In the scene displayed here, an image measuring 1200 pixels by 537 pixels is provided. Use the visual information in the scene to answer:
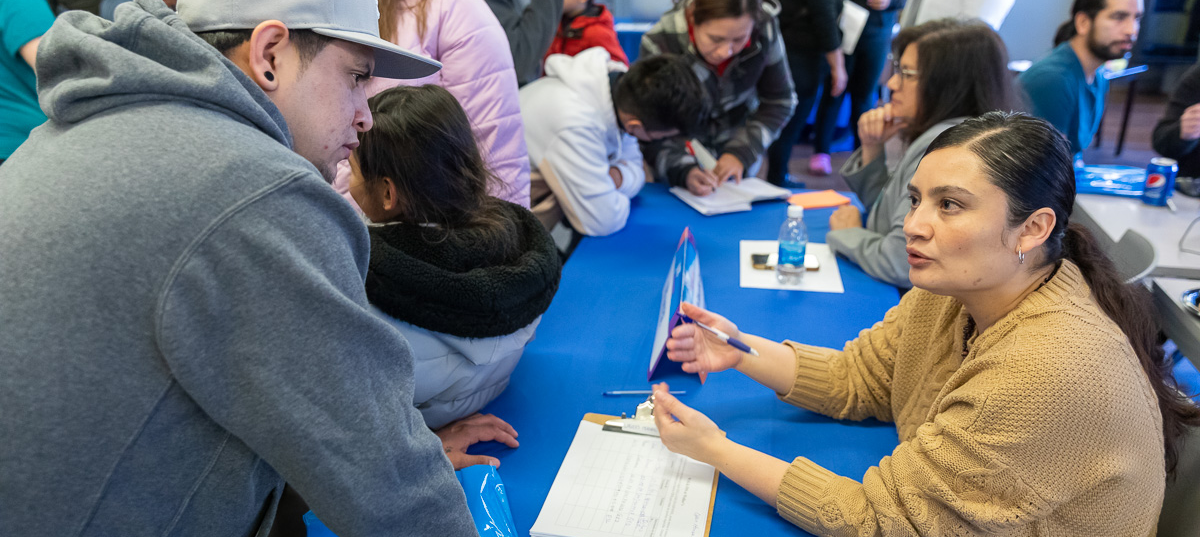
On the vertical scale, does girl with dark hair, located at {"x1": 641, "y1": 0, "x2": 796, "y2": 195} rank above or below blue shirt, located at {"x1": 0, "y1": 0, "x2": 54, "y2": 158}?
below

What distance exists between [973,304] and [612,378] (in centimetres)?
70

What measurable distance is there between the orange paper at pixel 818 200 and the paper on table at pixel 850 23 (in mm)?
1873

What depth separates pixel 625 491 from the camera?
1176mm

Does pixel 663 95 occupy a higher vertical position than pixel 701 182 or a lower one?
higher

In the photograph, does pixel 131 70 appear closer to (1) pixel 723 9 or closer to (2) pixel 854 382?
(2) pixel 854 382

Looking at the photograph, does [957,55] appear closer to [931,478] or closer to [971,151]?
[971,151]

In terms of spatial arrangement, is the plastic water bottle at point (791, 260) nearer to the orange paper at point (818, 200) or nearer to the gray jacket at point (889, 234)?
the gray jacket at point (889, 234)

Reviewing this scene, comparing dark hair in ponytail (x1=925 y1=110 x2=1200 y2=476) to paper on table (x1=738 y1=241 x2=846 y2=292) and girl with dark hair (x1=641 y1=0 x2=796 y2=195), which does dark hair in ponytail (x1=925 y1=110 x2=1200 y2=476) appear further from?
girl with dark hair (x1=641 y1=0 x2=796 y2=195)

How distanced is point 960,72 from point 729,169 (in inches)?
38.7

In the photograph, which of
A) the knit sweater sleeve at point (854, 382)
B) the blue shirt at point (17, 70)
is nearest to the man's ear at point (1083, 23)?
the knit sweater sleeve at point (854, 382)

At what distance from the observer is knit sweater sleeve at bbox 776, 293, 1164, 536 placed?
929 mm

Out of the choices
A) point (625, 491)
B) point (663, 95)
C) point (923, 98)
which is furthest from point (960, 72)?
point (625, 491)

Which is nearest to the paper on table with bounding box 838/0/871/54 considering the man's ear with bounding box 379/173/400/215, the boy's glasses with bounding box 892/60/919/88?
the boy's glasses with bounding box 892/60/919/88

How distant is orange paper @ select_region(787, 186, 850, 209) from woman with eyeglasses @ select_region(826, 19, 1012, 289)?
1.28 ft
